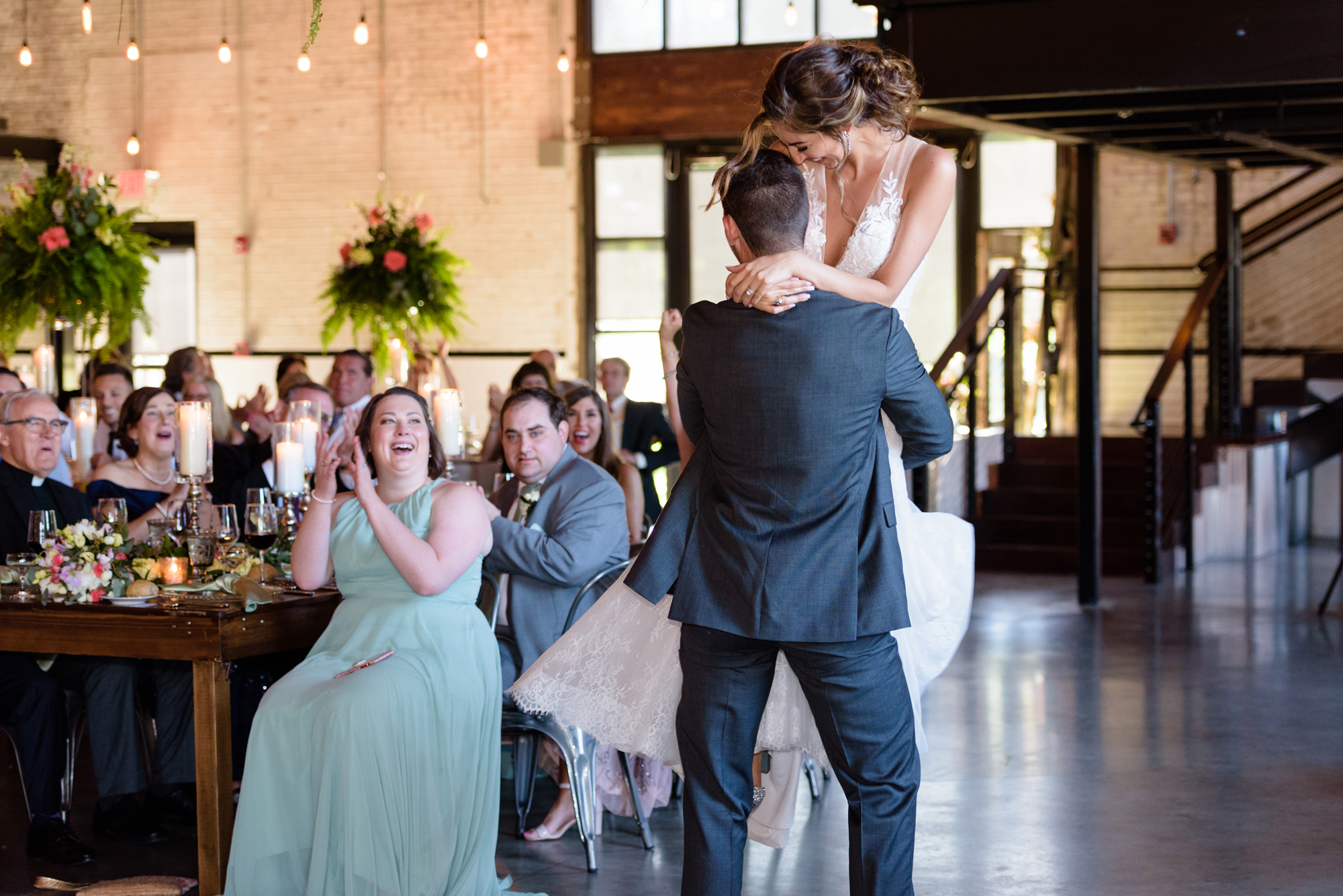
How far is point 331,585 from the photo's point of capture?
3.77m

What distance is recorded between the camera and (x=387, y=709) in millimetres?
3145

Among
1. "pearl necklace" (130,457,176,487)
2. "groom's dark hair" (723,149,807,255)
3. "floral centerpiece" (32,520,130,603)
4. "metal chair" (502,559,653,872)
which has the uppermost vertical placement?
"groom's dark hair" (723,149,807,255)

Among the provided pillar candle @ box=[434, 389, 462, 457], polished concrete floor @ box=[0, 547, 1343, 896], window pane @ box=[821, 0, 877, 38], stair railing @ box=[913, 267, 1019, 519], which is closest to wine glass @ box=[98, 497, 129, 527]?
polished concrete floor @ box=[0, 547, 1343, 896]

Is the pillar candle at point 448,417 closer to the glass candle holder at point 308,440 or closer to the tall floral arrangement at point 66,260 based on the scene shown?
the glass candle holder at point 308,440

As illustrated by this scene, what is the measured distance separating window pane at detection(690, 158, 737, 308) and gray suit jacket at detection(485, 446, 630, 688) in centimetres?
802

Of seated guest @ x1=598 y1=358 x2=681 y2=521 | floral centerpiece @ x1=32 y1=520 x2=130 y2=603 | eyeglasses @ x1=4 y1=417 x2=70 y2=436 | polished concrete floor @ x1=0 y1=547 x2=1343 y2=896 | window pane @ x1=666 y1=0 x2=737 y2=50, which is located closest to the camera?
floral centerpiece @ x1=32 y1=520 x2=130 y2=603

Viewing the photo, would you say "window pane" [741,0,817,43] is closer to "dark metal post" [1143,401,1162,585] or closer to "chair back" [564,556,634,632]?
"dark metal post" [1143,401,1162,585]

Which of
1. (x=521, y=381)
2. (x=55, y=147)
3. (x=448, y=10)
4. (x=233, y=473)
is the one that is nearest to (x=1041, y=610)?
(x=521, y=381)

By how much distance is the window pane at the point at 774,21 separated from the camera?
1159 centimetres

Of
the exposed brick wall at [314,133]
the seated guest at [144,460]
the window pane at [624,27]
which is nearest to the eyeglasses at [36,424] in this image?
the seated guest at [144,460]

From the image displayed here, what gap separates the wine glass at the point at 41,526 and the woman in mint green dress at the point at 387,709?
24.7 inches

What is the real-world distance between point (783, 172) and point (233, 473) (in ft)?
13.1

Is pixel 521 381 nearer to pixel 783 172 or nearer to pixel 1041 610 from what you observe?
pixel 1041 610

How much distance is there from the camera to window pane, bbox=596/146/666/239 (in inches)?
475
